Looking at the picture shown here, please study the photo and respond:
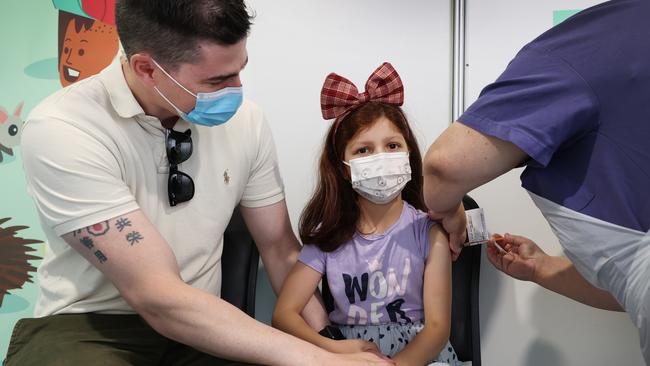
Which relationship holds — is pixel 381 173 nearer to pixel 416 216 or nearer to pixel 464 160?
pixel 416 216

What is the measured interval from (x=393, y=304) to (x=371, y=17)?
0.98 m

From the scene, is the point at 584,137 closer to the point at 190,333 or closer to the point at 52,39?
the point at 190,333

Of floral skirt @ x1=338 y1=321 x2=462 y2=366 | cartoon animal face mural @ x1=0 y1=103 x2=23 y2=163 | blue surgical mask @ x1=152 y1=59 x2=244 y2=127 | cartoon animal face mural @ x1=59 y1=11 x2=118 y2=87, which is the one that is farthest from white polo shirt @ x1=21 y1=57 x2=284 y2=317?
cartoon animal face mural @ x1=0 y1=103 x2=23 y2=163

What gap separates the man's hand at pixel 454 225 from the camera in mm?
1616

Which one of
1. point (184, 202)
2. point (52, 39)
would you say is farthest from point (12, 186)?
point (184, 202)

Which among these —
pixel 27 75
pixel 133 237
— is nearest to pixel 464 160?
pixel 133 237

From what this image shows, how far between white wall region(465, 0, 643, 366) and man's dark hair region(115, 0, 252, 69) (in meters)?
0.95

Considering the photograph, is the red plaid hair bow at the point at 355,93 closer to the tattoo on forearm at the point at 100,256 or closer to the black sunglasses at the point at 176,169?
the black sunglasses at the point at 176,169

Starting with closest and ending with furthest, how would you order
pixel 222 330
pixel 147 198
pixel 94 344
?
pixel 222 330 → pixel 94 344 → pixel 147 198

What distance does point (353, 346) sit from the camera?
1516 mm

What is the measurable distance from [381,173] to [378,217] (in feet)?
0.61

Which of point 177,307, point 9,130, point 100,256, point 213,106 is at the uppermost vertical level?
point 213,106

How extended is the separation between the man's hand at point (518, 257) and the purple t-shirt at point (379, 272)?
0.25 meters

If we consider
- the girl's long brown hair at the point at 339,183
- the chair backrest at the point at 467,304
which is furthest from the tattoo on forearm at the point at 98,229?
the chair backrest at the point at 467,304
